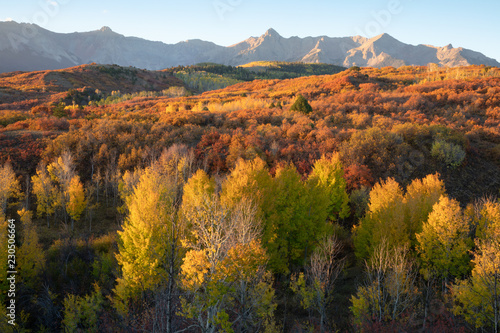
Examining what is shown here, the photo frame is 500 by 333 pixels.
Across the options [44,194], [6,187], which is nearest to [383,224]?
[44,194]

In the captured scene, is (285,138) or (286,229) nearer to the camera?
(286,229)

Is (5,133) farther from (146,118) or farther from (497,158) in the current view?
(497,158)

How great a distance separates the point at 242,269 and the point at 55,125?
4698 centimetres

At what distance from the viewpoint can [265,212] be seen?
59.6 ft

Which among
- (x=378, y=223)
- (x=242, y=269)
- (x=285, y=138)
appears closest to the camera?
(x=242, y=269)

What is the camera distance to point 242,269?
427 inches

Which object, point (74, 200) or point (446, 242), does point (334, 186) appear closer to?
point (446, 242)

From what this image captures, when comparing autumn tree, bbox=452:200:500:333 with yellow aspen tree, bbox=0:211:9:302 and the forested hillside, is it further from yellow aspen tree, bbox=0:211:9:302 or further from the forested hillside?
yellow aspen tree, bbox=0:211:9:302

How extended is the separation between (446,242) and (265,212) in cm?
1133

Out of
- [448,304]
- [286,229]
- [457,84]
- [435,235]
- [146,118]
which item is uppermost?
[457,84]

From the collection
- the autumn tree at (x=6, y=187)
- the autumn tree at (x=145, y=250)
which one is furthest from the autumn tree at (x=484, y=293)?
the autumn tree at (x=6, y=187)

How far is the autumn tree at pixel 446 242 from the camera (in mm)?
16172

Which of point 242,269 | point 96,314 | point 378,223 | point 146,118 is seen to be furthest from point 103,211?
point 378,223

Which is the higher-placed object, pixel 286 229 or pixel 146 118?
pixel 146 118
